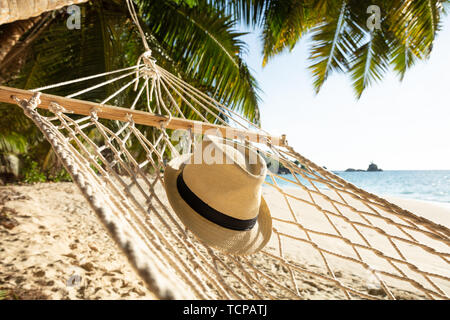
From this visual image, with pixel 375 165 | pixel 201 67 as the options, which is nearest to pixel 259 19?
pixel 201 67

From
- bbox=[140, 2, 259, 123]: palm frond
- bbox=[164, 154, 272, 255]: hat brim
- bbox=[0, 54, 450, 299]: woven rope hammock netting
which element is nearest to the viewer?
bbox=[0, 54, 450, 299]: woven rope hammock netting

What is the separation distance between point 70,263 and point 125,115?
47.8 inches

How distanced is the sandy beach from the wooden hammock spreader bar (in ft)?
2.64

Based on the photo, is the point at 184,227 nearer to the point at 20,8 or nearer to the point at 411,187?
the point at 20,8

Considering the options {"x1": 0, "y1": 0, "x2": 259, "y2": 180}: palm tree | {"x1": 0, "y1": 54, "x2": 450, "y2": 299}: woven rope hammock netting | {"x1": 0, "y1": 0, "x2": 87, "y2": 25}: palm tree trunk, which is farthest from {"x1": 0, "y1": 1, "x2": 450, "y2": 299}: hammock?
{"x1": 0, "y1": 0, "x2": 259, "y2": 180}: palm tree

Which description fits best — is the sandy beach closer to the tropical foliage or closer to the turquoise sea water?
the tropical foliage

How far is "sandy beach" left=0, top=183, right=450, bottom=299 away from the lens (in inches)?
52.8

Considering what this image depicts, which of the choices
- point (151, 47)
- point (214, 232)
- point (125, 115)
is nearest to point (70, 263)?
point (125, 115)

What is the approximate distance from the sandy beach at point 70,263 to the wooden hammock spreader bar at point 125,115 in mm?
805

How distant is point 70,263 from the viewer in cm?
157

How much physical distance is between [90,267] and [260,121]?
7.04ft

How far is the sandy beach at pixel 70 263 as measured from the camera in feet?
4.40

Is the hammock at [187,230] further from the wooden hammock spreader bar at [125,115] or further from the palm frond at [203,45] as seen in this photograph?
the palm frond at [203,45]
